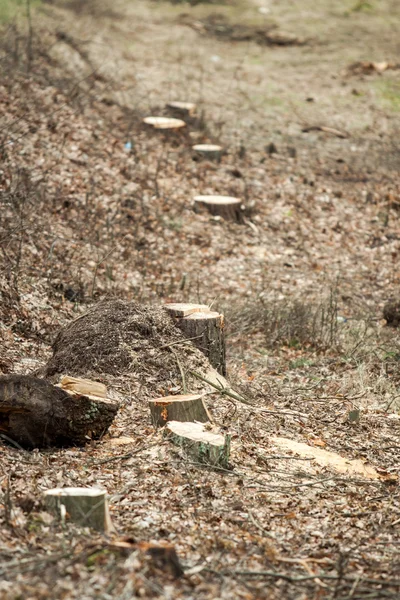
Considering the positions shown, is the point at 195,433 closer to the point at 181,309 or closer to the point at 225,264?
the point at 181,309

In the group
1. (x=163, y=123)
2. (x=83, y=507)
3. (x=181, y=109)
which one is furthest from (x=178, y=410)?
(x=181, y=109)

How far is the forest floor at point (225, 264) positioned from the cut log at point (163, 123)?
208mm

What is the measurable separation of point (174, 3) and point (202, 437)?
16.4 m

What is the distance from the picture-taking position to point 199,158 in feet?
38.3

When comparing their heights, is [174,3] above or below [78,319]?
above

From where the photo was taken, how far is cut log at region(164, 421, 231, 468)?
445cm

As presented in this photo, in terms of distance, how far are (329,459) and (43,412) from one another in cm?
188

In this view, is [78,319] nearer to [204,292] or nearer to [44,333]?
[44,333]

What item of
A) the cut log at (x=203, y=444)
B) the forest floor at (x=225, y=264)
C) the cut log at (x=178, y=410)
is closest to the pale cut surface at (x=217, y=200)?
the forest floor at (x=225, y=264)

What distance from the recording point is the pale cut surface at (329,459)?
4793 millimetres

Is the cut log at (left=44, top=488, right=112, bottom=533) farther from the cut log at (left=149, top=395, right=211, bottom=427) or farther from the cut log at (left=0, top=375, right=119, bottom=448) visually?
the cut log at (left=149, top=395, right=211, bottom=427)

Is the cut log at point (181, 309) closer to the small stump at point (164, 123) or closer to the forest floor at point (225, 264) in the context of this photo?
the forest floor at point (225, 264)

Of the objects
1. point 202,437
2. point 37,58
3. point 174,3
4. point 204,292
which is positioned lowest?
point 204,292

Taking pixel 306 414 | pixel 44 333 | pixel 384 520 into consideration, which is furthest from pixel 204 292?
pixel 384 520
